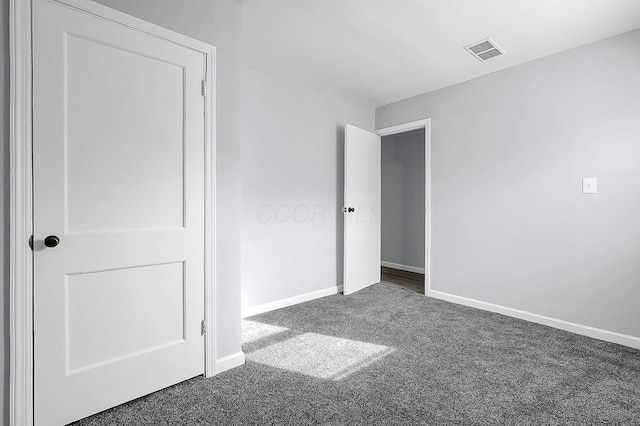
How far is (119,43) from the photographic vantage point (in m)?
1.65

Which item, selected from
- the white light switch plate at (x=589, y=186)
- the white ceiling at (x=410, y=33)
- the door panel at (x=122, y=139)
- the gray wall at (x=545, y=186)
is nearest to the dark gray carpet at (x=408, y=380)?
the gray wall at (x=545, y=186)

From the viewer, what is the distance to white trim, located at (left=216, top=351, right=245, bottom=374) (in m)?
2.03

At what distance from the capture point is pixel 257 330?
8.97 ft

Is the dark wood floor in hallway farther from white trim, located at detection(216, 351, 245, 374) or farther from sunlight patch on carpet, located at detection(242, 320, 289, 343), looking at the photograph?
white trim, located at detection(216, 351, 245, 374)

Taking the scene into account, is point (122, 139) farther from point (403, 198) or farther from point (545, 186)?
point (403, 198)

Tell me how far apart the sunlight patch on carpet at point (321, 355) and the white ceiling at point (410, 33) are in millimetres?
2379

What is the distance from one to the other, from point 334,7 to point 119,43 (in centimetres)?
134

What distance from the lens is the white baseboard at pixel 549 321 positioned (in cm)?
250

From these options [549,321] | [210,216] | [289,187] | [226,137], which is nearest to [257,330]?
[210,216]

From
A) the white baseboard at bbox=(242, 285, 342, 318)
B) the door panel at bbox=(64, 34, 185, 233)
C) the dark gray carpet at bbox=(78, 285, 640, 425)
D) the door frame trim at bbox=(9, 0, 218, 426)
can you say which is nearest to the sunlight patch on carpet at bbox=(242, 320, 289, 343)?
the dark gray carpet at bbox=(78, 285, 640, 425)

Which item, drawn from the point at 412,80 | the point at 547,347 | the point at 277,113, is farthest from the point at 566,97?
the point at 277,113

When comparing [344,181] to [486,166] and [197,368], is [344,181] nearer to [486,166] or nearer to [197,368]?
[486,166]

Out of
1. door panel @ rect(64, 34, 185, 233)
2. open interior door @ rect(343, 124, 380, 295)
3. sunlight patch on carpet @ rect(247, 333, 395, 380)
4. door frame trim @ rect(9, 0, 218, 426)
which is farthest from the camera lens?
open interior door @ rect(343, 124, 380, 295)

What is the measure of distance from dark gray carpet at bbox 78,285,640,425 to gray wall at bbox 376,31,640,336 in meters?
0.40
